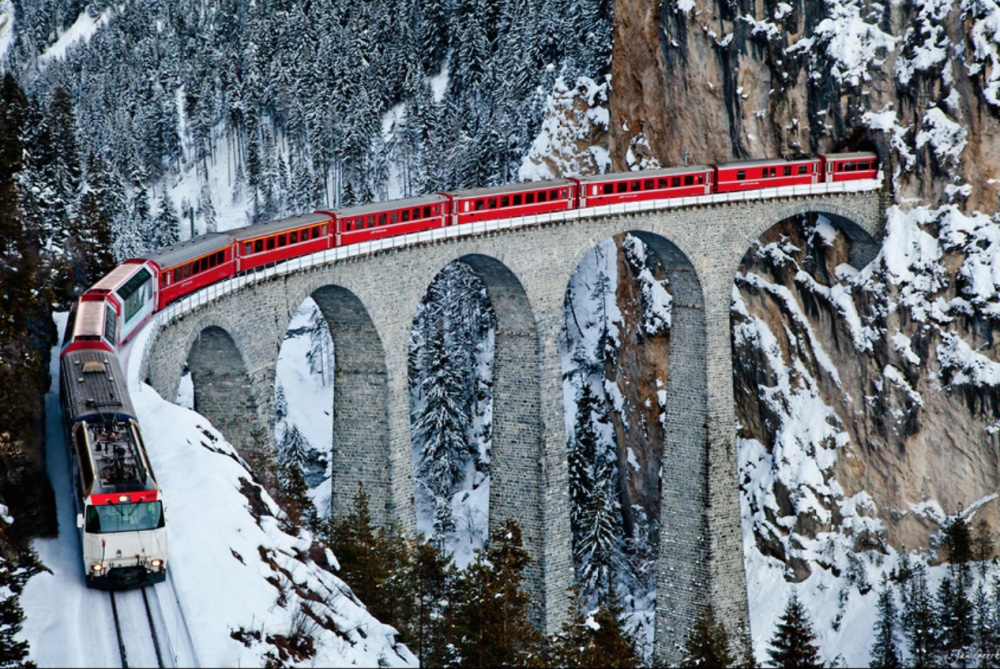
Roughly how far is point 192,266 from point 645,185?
73.4 feet

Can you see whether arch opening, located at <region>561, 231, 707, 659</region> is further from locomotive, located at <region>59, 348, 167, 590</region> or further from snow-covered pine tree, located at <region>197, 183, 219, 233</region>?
snow-covered pine tree, located at <region>197, 183, 219, 233</region>

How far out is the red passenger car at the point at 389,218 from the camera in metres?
43.2

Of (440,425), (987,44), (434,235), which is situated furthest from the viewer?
(440,425)

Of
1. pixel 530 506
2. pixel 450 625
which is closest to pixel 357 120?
pixel 530 506

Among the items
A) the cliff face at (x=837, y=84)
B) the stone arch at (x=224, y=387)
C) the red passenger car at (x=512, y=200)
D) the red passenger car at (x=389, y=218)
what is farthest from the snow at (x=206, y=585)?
the cliff face at (x=837, y=84)

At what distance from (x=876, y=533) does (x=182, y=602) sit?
40968mm

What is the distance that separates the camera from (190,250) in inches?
1561

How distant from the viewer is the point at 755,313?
197ft

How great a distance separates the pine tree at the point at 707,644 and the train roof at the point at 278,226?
21223 millimetres

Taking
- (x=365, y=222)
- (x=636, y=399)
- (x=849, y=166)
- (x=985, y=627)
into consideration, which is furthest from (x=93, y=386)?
(x=636, y=399)

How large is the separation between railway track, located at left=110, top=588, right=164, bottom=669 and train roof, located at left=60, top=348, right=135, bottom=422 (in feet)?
17.7

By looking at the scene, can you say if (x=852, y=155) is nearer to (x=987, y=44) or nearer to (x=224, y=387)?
(x=987, y=44)

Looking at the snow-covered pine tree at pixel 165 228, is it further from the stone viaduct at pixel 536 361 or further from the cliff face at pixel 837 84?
the stone viaduct at pixel 536 361

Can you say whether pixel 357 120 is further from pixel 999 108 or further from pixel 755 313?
pixel 999 108
